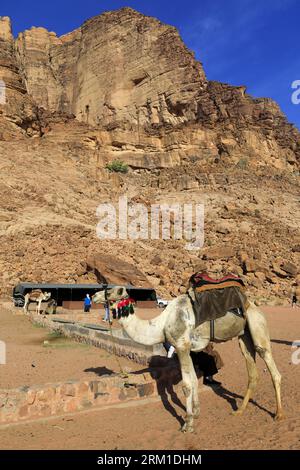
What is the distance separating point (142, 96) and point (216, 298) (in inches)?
3226

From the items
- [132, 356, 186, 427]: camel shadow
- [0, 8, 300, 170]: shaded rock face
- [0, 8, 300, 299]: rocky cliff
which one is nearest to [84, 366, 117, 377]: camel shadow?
[132, 356, 186, 427]: camel shadow

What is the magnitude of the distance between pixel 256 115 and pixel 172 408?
7885 cm

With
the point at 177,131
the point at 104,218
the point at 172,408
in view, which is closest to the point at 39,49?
the point at 177,131

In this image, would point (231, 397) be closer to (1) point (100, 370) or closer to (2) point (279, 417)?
(2) point (279, 417)

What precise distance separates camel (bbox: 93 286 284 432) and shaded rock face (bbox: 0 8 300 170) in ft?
205

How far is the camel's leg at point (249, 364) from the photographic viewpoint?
5.91 meters

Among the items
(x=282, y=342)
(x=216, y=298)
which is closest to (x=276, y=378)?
(x=216, y=298)

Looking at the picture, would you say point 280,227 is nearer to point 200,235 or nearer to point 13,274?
point 200,235

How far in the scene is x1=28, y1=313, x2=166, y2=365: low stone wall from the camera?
9398mm

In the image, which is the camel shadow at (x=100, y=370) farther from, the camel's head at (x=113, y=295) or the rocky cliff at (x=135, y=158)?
the rocky cliff at (x=135, y=158)

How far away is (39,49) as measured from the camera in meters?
101

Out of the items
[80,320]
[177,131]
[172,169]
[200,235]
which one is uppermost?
[177,131]

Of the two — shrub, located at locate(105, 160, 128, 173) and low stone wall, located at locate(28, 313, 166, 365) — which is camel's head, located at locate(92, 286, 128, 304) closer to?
low stone wall, located at locate(28, 313, 166, 365)
